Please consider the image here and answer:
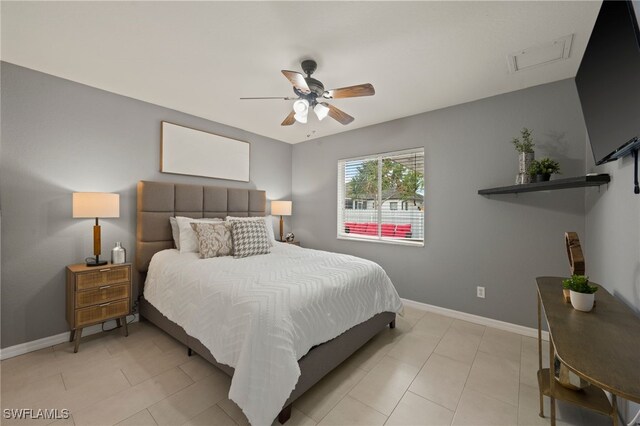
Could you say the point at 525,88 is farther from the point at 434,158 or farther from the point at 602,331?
the point at 602,331

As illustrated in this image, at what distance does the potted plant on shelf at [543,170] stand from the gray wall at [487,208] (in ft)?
1.05

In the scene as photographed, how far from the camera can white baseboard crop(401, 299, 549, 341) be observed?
2.66 metres

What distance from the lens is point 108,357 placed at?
2254 millimetres

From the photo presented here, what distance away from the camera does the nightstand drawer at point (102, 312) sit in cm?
234

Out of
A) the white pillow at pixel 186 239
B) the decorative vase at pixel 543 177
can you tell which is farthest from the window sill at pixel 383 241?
the white pillow at pixel 186 239

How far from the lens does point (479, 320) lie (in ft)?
9.68

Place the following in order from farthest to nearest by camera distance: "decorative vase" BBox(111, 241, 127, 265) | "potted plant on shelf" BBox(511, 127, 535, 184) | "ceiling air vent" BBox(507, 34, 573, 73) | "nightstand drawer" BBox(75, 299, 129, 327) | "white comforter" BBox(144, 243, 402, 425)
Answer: "decorative vase" BBox(111, 241, 127, 265) < "potted plant on shelf" BBox(511, 127, 535, 184) < "nightstand drawer" BBox(75, 299, 129, 327) < "ceiling air vent" BBox(507, 34, 573, 73) < "white comforter" BBox(144, 243, 402, 425)

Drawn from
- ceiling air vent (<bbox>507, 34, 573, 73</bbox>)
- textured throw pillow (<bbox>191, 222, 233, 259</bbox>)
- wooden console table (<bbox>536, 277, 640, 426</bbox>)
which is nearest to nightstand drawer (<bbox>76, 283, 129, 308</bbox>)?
textured throw pillow (<bbox>191, 222, 233, 259</bbox>)

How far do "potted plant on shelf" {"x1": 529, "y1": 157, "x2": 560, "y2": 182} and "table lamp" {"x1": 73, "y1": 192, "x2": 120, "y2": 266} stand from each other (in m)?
4.06

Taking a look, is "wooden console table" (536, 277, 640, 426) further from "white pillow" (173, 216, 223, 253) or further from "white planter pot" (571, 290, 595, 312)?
"white pillow" (173, 216, 223, 253)

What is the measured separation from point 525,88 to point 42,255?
5.15 m

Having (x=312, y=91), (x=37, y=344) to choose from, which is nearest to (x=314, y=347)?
(x=312, y=91)

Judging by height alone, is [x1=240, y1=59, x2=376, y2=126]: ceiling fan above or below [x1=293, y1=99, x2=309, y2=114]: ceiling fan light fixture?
above

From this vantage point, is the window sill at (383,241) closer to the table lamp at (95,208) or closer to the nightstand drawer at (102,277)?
the nightstand drawer at (102,277)
